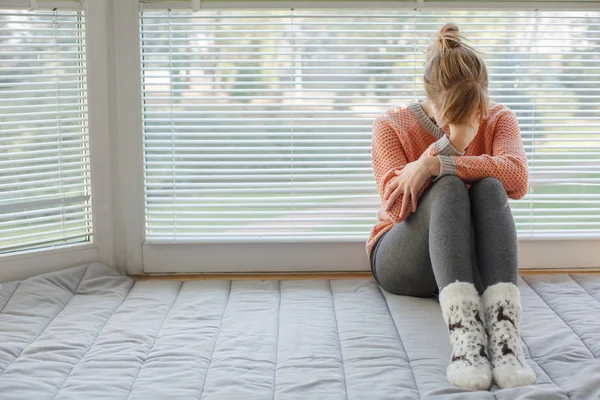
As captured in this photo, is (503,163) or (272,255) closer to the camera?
(503,163)

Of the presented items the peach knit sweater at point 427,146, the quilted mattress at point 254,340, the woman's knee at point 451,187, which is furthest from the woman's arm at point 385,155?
the quilted mattress at point 254,340

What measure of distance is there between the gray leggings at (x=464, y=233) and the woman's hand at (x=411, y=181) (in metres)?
0.03

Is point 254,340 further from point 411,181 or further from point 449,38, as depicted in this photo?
point 449,38

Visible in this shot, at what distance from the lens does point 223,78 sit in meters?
2.73

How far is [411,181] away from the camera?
218cm

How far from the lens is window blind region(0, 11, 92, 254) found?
2.55 metres

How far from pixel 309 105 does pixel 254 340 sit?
0.94 metres

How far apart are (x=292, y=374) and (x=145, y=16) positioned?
1.37 metres

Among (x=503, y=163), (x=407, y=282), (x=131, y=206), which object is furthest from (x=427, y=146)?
(x=131, y=206)

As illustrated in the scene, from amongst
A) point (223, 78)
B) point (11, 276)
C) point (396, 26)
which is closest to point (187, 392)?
point (11, 276)

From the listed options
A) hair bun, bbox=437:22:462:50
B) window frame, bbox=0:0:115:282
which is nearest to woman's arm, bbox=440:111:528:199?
hair bun, bbox=437:22:462:50

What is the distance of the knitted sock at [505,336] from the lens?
179 centimetres

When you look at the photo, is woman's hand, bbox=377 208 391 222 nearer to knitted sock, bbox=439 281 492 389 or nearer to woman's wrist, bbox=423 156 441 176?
woman's wrist, bbox=423 156 441 176

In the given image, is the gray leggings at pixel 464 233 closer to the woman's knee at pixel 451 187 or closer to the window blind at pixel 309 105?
the woman's knee at pixel 451 187
